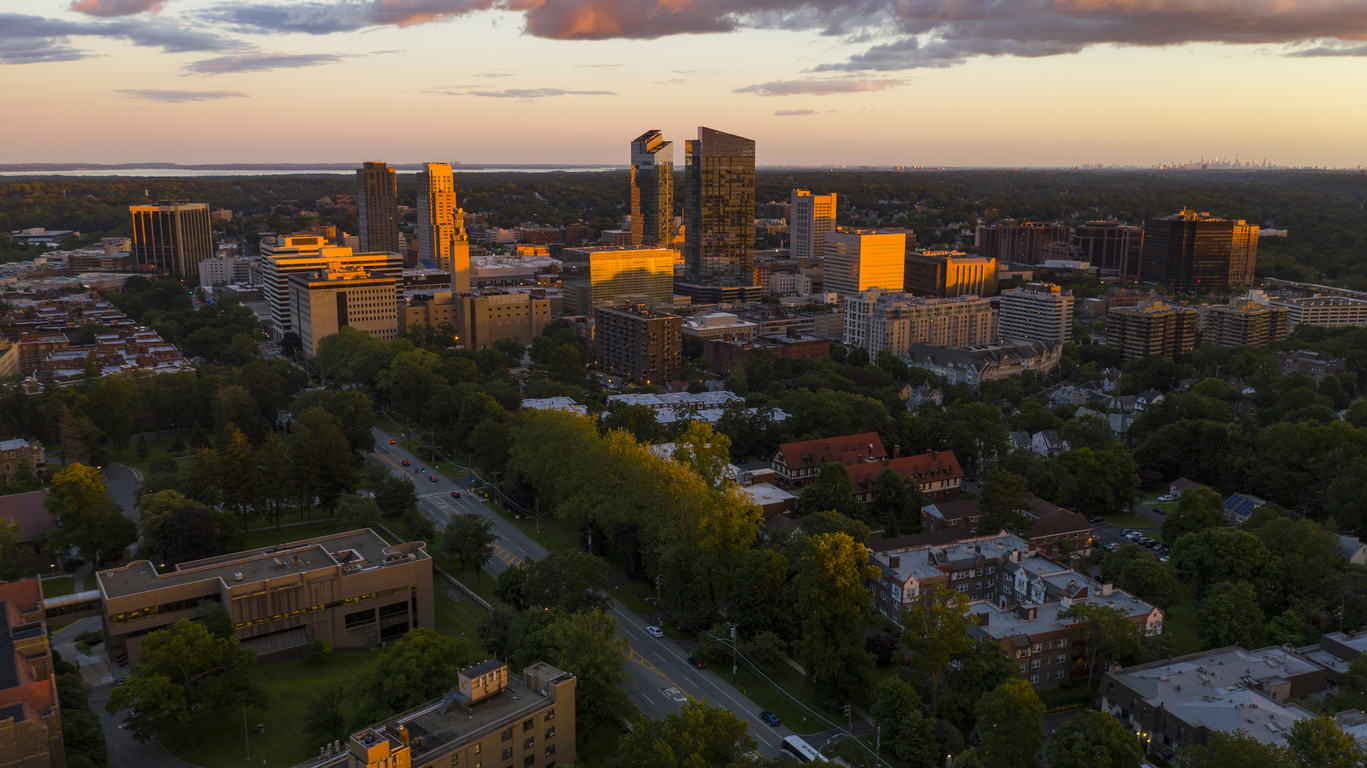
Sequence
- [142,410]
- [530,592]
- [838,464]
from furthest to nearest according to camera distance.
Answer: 1. [142,410]
2. [838,464]
3. [530,592]

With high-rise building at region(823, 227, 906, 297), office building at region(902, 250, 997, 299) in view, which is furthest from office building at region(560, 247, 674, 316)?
office building at region(902, 250, 997, 299)

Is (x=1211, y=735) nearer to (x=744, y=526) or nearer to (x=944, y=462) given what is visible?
(x=744, y=526)

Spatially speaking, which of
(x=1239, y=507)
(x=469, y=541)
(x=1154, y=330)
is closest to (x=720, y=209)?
(x=1154, y=330)

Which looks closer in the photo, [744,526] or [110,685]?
[110,685]

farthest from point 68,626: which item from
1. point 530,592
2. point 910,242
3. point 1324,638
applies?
point 910,242

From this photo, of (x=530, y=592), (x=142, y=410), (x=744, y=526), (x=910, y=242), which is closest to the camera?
(x=530, y=592)

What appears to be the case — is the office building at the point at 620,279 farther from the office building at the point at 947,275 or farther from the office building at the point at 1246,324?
the office building at the point at 1246,324

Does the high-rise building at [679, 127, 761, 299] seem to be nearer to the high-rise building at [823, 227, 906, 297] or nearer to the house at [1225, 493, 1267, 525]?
the high-rise building at [823, 227, 906, 297]
